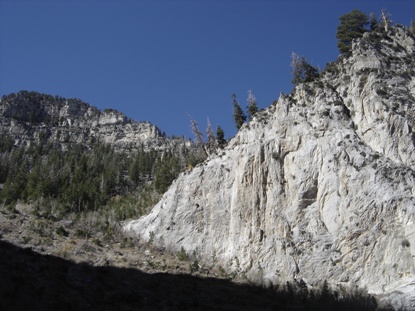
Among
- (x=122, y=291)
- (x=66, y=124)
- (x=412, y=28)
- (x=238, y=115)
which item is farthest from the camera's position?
(x=66, y=124)

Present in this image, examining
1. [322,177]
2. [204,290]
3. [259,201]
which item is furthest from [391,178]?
[204,290]

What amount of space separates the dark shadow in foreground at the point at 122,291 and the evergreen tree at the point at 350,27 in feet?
145

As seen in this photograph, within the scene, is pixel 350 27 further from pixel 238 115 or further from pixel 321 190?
pixel 321 190

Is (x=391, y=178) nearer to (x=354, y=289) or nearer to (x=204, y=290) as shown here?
(x=354, y=289)

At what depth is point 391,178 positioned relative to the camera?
3728 cm

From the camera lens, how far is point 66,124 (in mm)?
177000

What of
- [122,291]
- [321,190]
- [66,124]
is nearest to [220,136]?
[321,190]

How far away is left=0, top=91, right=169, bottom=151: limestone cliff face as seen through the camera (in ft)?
496

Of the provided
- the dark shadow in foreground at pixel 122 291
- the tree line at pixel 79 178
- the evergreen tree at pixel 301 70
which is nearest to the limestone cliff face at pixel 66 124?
the tree line at pixel 79 178

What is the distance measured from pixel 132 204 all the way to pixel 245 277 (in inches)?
1280

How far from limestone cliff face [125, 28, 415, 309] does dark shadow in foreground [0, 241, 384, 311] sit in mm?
3322

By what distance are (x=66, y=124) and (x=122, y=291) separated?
158 m

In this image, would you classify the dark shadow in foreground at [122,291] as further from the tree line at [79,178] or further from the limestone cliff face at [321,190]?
the tree line at [79,178]

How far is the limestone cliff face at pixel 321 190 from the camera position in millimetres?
35125
